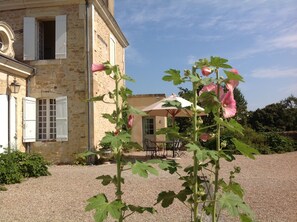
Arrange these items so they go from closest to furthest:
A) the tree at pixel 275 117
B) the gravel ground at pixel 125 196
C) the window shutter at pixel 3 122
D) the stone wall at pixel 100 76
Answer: the gravel ground at pixel 125 196 < the window shutter at pixel 3 122 < the stone wall at pixel 100 76 < the tree at pixel 275 117

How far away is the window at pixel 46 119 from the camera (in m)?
11.9

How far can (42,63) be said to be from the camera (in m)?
11.9

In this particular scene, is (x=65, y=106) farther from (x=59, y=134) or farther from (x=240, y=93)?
(x=240, y=93)

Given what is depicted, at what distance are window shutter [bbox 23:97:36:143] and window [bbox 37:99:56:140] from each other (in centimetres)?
42

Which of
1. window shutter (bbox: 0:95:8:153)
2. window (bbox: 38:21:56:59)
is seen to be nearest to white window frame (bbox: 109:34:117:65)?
window (bbox: 38:21:56:59)

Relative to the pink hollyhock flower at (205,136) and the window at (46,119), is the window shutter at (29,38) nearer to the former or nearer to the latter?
the window at (46,119)

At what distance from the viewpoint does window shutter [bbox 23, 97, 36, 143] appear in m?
11.2

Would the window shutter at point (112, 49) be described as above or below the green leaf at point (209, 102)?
above

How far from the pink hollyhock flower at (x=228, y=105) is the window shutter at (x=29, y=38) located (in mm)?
11150

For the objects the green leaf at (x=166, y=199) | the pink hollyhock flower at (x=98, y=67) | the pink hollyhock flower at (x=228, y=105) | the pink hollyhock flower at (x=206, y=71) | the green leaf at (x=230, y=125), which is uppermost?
the pink hollyhock flower at (x=98, y=67)

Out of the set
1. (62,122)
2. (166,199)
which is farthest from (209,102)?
(62,122)

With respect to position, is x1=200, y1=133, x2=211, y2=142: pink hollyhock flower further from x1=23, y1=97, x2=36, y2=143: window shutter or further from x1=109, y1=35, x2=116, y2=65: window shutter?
x1=109, y1=35, x2=116, y2=65: window shutter

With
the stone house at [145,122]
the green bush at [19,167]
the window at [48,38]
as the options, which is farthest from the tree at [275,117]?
the green bush at [19,167]

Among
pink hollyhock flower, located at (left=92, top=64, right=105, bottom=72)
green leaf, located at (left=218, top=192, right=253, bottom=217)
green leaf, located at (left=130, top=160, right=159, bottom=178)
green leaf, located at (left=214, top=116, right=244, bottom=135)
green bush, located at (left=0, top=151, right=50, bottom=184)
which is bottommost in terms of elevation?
green bush, located at (left=0, top=151, right=50, bottom=184)
